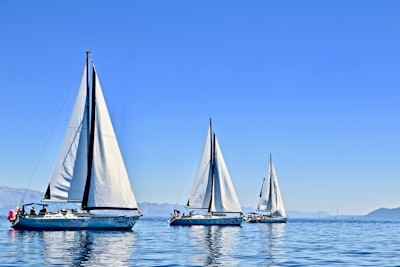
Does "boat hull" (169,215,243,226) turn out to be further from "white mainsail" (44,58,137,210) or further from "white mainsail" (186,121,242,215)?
"white mainsail" (44,58,137,210)

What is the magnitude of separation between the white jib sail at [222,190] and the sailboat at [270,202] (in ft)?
142

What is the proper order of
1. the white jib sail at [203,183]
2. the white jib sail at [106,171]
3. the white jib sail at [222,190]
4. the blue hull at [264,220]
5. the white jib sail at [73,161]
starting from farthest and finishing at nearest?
the blue hull at [264,220] < the white jib sail at [203,183] < the white jib sail at [222,190] < the white jib sail at [73,161] < the white jib sail at [106,171]

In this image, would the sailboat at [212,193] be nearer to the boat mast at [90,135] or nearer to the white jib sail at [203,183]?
the white jib sail at [203,183]

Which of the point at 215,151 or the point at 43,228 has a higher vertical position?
the point at 215,151

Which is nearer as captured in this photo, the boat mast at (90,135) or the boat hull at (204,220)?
the boat mast at (90,135)

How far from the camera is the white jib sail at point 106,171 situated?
62031 mm

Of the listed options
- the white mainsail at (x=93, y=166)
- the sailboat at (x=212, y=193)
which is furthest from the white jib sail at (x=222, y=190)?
the white mainsail at (x=93, y=166)

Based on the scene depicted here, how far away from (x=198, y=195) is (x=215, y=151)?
24.4ft

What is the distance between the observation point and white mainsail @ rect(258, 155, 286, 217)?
5295 inches

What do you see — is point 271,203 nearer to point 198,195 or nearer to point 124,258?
point 198,195

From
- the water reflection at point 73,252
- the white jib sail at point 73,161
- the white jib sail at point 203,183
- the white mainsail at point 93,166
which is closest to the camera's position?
the water reflection at point 73,252

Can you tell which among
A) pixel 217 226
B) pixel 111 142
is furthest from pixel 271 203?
pixel 111 142

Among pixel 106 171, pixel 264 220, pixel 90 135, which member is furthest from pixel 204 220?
pixel 264 220

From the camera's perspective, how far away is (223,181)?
295 feet
